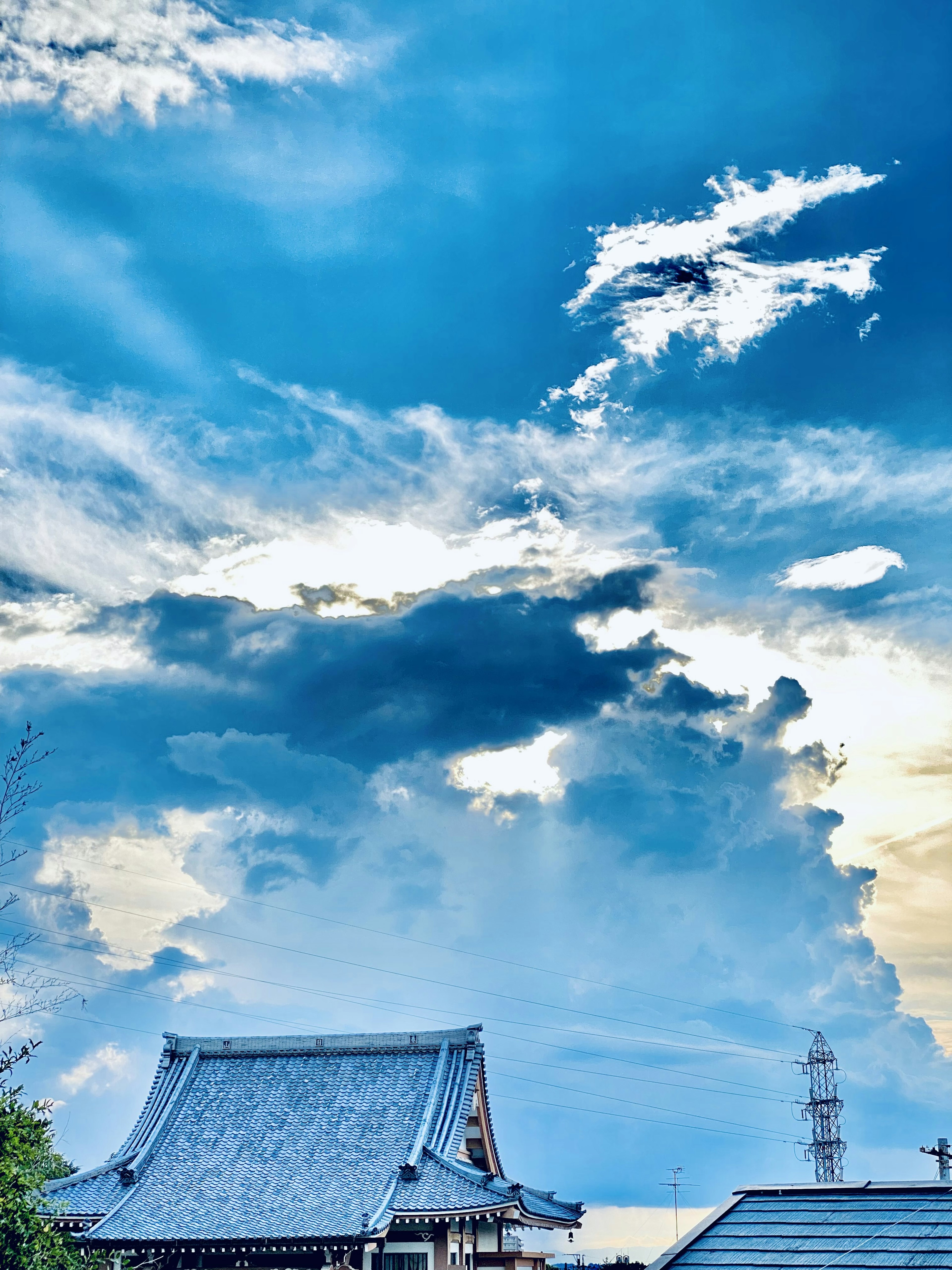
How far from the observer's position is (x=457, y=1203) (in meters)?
34.9

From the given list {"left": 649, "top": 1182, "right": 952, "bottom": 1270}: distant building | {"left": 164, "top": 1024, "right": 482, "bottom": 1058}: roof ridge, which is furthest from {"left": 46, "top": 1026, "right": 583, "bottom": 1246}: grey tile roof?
{"left": 649, "top": 1182, "right": 952, "bottom": 1270}: distant building

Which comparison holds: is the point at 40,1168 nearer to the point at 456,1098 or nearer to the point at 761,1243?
the point at 456,1098

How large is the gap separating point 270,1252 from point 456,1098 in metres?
8.36

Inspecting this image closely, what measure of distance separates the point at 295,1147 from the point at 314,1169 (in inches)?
67.2

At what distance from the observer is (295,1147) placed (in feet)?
132

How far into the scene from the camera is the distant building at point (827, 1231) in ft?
43.2

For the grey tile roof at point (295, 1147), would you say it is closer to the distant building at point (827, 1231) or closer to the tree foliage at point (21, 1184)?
the tree foliage at point (21, 1184)

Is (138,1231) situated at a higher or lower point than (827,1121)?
lower

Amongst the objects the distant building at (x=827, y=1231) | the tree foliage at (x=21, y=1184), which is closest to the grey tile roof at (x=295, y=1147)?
the tree foliage at (x=21, y=1184)

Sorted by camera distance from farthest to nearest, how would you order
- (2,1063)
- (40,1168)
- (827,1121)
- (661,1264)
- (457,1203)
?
1. (827,1121)
2. (40,1168)
3. (457,1203)
4. (2,1063)
5. (661,1264)

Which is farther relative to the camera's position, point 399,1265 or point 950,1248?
point 399,1265

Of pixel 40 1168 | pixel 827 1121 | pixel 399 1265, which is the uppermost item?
pixel 827 1121

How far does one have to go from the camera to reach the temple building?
35.3 meters

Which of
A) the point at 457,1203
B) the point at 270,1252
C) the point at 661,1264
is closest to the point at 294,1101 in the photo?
the point at 270,1252
